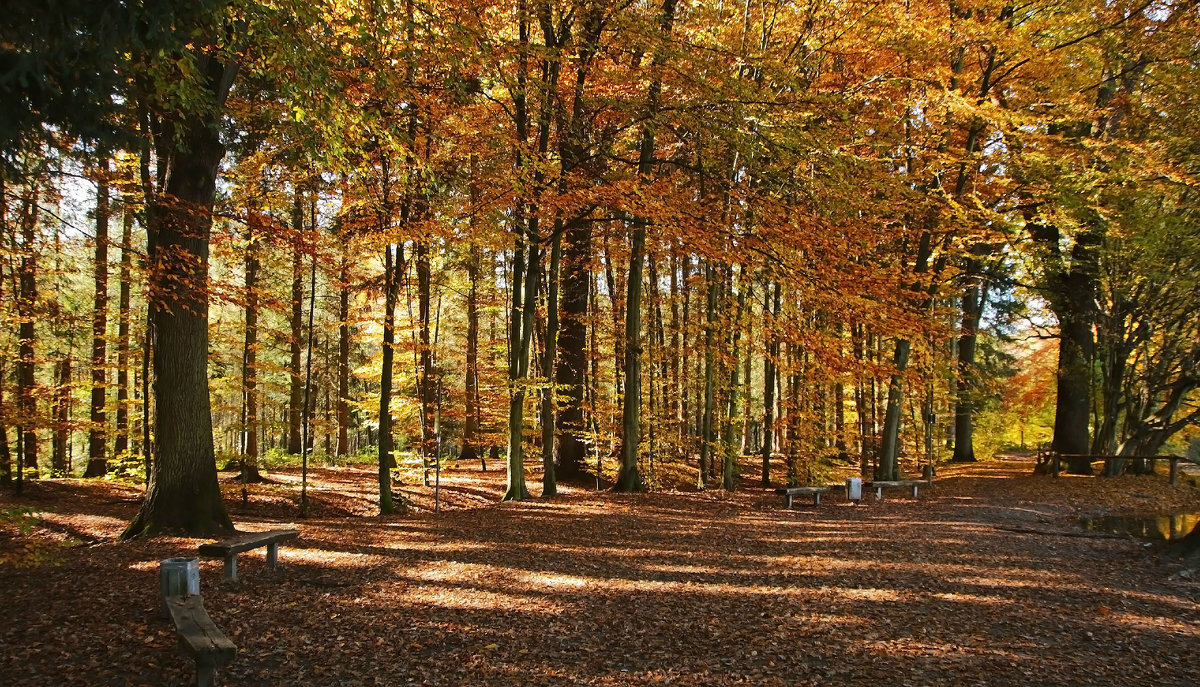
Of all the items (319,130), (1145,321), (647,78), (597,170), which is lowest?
(1145,321)

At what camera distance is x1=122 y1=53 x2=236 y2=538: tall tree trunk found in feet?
27.4

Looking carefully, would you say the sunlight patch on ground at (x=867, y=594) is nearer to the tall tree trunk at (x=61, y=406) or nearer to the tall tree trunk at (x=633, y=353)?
the tall tree trunk at (x=633, y=353)

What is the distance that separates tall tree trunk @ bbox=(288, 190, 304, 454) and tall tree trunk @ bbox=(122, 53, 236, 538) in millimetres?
1556

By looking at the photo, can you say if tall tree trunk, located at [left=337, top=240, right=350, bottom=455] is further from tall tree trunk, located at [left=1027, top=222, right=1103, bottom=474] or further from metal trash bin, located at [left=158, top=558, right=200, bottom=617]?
tall tree trunk, located at [left=1027, top=222, right=1103, bottom=474]

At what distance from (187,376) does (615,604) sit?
621cm

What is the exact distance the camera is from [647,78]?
12.0 m

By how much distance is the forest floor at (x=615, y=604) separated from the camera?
183 inches

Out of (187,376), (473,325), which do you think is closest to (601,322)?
(473,325)

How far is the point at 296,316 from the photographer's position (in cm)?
1917

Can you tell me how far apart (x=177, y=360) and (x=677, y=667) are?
7.28 meters

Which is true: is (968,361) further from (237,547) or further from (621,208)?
(237,547)

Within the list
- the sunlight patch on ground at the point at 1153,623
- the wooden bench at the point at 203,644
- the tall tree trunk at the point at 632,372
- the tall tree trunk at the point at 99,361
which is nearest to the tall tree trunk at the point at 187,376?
the tall tree trunk at the point at 99,361

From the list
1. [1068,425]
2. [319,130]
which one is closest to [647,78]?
[319,130]

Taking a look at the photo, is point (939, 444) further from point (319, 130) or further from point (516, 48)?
point (319, 130)
